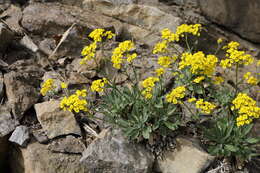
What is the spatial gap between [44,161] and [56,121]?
60 centimetres

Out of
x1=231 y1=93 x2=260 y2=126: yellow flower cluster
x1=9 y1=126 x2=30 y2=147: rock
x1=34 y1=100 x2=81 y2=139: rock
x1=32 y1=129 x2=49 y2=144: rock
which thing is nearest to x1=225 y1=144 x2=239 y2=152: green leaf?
x1=231 y1=93 x2=260 y2=126: yellow flower cluster

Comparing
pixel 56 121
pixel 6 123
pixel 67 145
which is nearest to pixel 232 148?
pixel 67 145

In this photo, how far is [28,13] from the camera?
20.2ft

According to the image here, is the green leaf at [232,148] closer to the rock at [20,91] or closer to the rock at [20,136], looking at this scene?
the rock at [20,136]

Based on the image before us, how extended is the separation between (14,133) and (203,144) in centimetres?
260

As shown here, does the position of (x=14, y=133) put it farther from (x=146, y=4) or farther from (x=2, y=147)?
(x=146, y=4)

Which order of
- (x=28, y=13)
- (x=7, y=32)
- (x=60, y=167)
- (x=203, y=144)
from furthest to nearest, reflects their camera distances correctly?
(x=28, y=13)
(x=7, y=32)
(x=203, y=144)
(x=60, y=167)

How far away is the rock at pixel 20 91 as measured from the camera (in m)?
4.71

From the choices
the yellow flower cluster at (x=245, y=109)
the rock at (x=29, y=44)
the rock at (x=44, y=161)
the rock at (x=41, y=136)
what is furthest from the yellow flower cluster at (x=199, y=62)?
the rock at (x=29, y=44)

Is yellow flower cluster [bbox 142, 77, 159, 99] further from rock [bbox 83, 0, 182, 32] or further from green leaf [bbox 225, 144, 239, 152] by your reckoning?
rock [bbox 83, 0, 182, 32]

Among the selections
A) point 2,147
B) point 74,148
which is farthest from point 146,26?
point 2,147

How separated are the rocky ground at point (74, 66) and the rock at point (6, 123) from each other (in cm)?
1

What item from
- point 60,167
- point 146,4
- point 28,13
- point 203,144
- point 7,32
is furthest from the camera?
Answer: point 146,4

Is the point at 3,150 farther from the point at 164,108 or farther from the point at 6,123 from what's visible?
the point at 164,108
